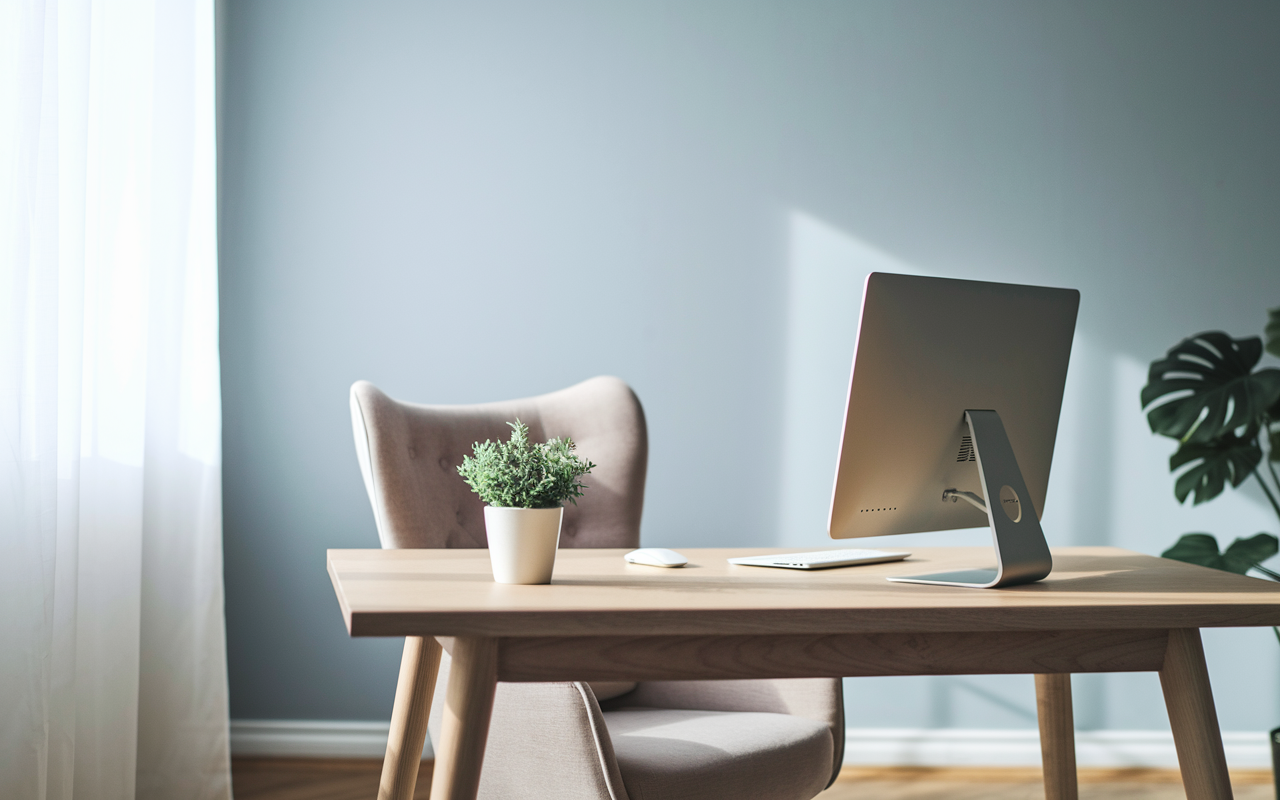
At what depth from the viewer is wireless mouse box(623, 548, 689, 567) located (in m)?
1.21

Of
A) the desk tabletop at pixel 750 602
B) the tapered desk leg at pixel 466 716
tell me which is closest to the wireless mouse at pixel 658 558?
the desk tabletop at pixel 750 602

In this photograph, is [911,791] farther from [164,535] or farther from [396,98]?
[396,98]

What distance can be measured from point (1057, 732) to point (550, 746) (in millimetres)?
820

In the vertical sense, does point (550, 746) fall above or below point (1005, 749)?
above

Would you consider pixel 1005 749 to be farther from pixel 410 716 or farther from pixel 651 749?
pixel 410 716

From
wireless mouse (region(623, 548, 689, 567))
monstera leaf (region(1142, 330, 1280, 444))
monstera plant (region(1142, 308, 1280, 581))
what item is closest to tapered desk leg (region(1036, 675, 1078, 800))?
wireless mouse (region(623, 548, 689, 567))

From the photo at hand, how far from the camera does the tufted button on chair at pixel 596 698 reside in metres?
1.22

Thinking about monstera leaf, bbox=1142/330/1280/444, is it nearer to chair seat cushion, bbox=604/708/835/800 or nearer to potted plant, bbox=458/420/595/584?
chair seat cushion, bbox=604/708/835/800

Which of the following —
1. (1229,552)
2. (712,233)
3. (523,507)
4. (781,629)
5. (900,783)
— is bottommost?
(900,783)

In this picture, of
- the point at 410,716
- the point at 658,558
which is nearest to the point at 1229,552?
the point at 658,558

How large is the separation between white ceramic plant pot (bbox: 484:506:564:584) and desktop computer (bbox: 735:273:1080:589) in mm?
338

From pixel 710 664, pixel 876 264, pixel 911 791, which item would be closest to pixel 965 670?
pixel 710 664

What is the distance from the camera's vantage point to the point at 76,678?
5.38 feet

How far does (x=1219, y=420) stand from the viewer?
2.27 metres
